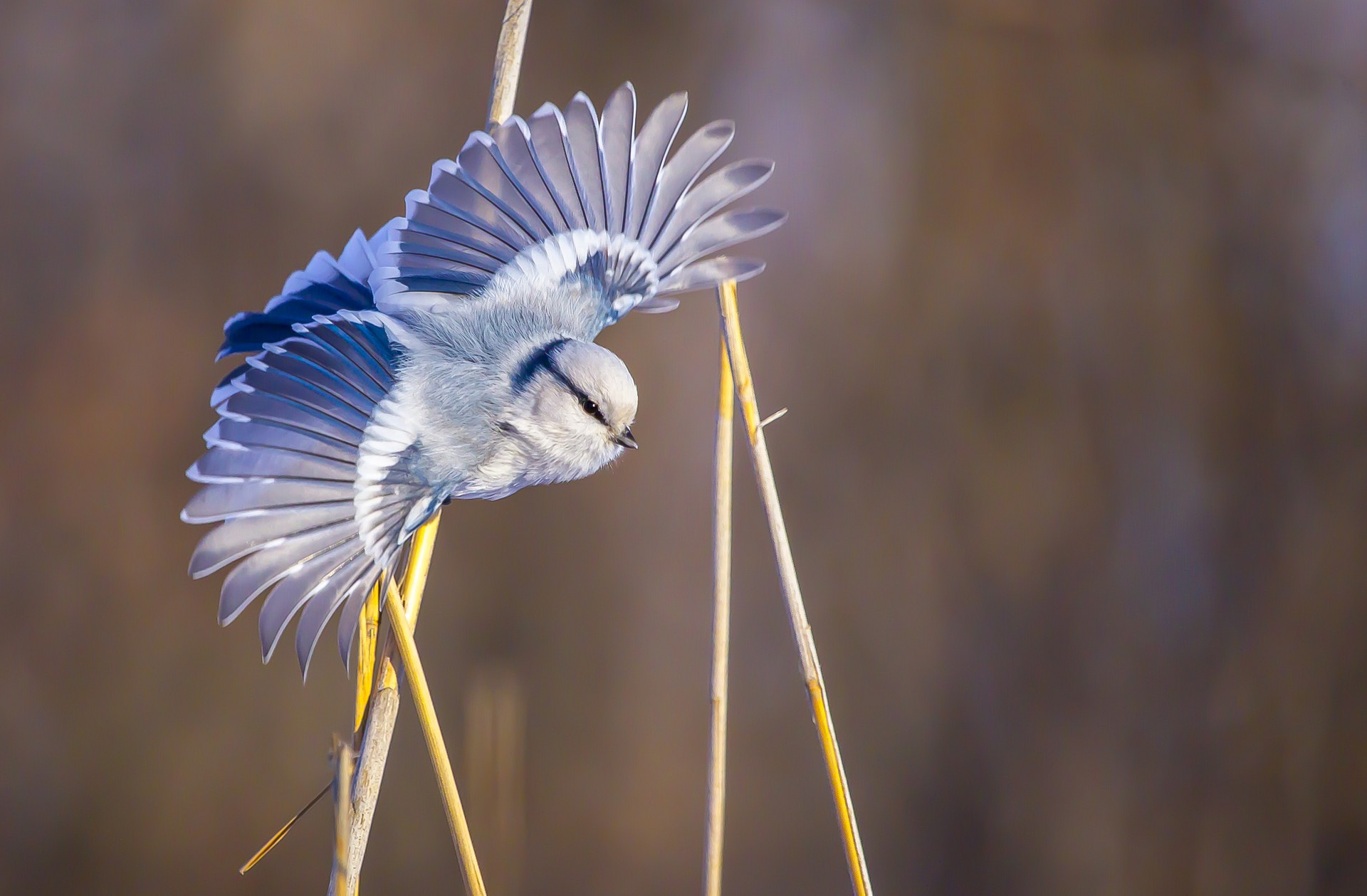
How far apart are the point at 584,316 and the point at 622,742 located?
424 millimetres

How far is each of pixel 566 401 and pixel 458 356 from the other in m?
0.04

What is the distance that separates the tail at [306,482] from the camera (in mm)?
311

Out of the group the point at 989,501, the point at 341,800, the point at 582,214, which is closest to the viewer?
the point at 341,800

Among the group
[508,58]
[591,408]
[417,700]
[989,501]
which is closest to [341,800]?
[417,700]

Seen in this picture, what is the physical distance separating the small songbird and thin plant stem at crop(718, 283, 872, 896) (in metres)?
0.03

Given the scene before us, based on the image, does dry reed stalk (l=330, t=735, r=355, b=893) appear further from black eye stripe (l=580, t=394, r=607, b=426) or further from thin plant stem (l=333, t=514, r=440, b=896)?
black eye stripe (l=580, t=394, r=607, b=426)

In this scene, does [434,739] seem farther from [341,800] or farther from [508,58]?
[508,58]

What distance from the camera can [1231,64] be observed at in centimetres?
71

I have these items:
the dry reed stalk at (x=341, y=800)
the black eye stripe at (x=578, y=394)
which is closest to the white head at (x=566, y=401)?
the black eye stripe at (x=578, y=394)

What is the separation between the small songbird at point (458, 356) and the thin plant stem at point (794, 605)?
34 mm

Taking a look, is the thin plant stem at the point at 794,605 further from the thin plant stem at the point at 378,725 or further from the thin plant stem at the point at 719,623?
the thin plant stem at the point at 378,725

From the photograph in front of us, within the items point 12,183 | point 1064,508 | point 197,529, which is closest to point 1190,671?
point 1064,508

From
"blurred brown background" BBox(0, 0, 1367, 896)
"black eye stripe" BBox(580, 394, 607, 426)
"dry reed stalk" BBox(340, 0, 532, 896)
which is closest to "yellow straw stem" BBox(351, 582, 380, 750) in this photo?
"dry reed stalk" BBox(340, 0, 532, 896)

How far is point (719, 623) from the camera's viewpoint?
1.25ft
